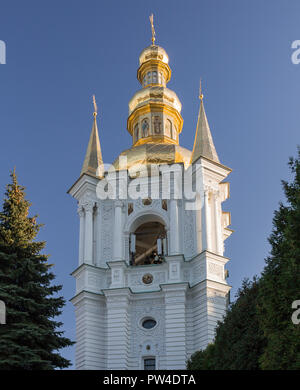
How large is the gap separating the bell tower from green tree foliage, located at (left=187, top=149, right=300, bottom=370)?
11.8 meters

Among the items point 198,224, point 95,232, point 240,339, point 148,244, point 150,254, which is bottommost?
point 240,339

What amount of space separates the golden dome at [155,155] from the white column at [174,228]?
3.15 m

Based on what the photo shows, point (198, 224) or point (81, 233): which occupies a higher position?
point (81, 233)

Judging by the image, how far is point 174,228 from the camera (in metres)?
41.1

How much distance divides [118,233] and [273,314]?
21852 millimetres

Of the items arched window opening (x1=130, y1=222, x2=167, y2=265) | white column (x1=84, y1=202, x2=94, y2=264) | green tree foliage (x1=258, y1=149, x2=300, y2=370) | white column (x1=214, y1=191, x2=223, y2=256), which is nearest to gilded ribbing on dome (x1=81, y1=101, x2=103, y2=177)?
white column (x1=84, y1=202, x2=94, y2=264)

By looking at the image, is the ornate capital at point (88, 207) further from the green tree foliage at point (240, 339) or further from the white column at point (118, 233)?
the green tree foliage at point (240, 339)

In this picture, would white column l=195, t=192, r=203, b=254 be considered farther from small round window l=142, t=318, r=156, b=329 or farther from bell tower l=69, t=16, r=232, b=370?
small round window l=142, t=318, r=156, b=329

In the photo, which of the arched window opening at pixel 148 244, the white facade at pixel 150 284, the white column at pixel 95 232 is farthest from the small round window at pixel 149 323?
the white column at pixel 95 232

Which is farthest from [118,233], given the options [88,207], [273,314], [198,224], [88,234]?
[273,314]

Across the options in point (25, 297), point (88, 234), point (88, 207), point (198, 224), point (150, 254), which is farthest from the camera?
point (150, 254)

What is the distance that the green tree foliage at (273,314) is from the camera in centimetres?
1967

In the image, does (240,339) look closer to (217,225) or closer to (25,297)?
(25,297)
